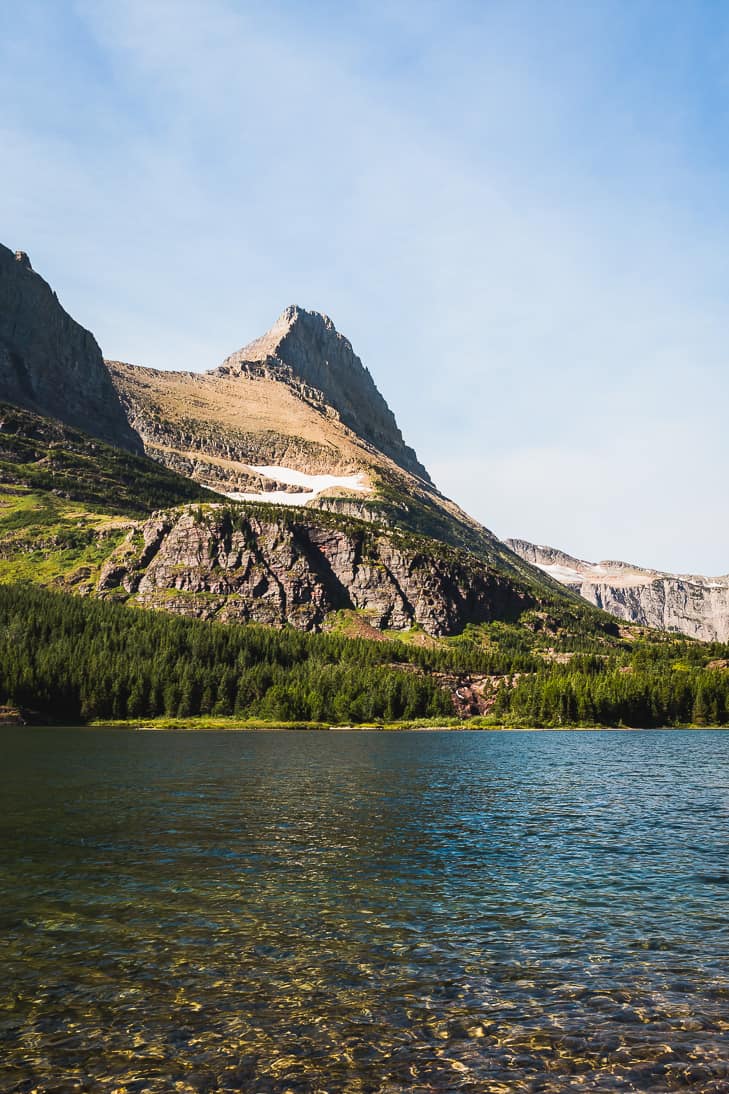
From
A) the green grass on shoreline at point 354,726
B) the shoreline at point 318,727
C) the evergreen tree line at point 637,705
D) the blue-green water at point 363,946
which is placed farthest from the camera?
the evergreen tree line at point 637,705

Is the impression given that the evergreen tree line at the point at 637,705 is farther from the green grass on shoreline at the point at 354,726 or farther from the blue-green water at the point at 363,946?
the blue-green water at the point at 363,946

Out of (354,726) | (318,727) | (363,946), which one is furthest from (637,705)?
(363,946)

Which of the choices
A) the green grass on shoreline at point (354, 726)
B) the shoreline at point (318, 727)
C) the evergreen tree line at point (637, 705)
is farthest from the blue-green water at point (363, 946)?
the evergreen tree line at point (637, 705)

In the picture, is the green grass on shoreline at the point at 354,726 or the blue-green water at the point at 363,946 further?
the green grass on shoreline at the point at 354,726

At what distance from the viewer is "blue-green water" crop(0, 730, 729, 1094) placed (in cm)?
1548

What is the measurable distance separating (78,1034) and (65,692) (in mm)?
182118

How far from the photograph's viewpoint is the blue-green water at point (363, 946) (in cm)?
1548

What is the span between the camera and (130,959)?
22.0 metres

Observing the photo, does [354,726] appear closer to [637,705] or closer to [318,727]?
[318,727]

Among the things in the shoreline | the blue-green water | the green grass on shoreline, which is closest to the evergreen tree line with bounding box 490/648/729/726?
the green grass on shoreline

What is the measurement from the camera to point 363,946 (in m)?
23.3

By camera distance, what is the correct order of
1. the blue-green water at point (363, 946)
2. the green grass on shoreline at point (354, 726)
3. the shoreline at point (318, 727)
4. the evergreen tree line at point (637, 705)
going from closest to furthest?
the blue-green water at point (363, 946) < the shoreline at point (318, 727) < the green grass on shoreline at point (354, 726) < the evergreen tree line at point (637, 705)

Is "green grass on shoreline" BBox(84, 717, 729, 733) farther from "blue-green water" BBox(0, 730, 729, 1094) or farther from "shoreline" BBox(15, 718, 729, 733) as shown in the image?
"blue-green water" BBox(0, 730, 729, 1094)

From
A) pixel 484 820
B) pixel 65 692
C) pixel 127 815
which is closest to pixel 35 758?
pixel 127 815
